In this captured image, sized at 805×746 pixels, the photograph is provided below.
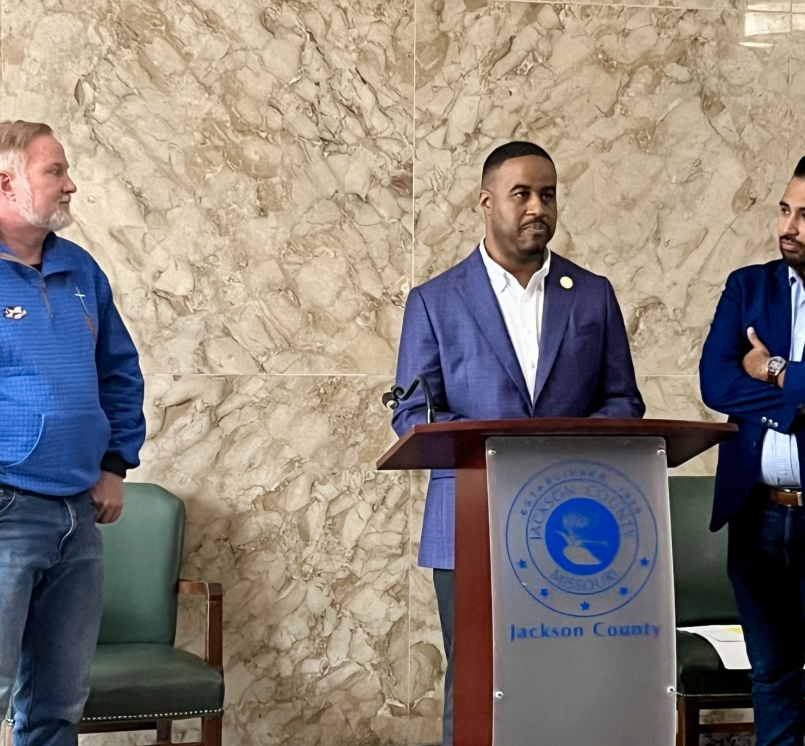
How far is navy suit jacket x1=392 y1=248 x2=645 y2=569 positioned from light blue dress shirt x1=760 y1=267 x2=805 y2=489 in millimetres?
397

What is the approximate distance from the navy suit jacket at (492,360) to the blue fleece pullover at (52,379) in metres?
0.77

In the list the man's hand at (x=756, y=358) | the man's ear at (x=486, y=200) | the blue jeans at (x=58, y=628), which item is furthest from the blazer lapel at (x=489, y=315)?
the blue jeans at (x=58, y=628)

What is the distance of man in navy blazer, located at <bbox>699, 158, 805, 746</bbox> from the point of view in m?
2.92

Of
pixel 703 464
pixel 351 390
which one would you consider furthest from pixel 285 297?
pixel 703 464

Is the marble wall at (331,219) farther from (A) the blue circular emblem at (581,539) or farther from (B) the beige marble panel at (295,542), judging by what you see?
(A) the blue circular emblem at (581,539)

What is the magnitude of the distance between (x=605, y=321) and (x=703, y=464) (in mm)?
1899

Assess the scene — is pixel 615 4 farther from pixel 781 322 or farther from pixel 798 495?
pixel 798 495

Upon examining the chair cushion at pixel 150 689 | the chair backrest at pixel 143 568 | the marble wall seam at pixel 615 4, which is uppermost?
the marble wall seam at pixel 615 4

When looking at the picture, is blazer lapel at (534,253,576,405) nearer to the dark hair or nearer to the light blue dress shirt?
the dark hair

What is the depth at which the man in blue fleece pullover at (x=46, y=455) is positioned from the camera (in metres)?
2.67

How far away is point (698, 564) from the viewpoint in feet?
13.2

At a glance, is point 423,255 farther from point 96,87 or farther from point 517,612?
point 517,612

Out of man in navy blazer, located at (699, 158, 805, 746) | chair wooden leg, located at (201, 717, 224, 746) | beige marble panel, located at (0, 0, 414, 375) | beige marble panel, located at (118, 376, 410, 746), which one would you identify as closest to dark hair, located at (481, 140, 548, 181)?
man in navy blazer, located at (699, 158, 805, 746)

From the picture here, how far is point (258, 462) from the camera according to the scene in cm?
427
